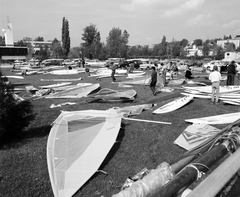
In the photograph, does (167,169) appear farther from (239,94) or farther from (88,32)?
(88,32)

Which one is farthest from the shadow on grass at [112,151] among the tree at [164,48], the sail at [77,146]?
the tree at [164,48]

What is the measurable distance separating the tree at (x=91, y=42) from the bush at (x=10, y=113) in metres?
58.5

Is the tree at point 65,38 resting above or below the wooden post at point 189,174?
above

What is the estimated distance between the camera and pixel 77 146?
498cm

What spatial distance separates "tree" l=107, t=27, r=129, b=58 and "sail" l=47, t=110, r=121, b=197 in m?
56.7

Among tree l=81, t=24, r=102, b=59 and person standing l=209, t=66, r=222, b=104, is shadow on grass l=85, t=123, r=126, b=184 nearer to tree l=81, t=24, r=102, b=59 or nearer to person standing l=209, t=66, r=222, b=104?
person standing l=209, t=66, r=222, b=104

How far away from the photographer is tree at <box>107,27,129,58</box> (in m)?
61.6

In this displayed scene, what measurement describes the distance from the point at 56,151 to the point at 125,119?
3.42 metres

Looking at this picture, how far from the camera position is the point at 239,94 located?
10.0 m

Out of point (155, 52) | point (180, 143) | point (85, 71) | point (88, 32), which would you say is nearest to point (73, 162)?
point (180, 143)

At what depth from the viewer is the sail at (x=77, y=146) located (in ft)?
12.6

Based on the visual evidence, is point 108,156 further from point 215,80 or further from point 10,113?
point 215,80

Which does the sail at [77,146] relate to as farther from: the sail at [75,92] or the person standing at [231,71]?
the person standing at [231,71]

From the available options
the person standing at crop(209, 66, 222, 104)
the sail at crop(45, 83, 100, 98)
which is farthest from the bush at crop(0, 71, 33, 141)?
the person standing at crop(209, 66, 222, 104)
